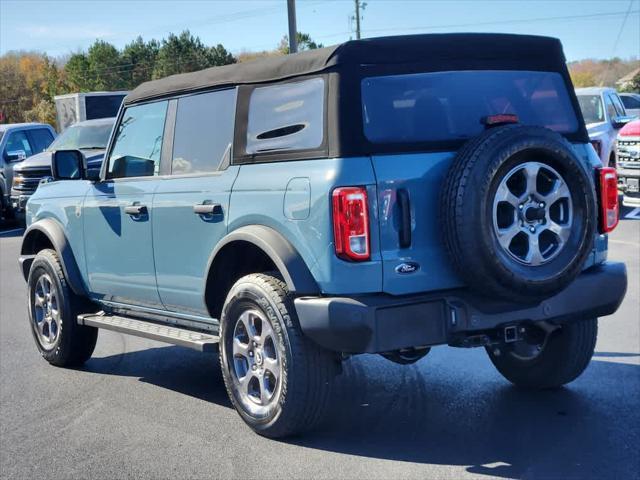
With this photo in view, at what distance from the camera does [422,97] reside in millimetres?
4730

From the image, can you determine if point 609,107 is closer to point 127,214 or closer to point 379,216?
point 127,214

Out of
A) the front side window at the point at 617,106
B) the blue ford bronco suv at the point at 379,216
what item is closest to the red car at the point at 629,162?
the front side window at the point at 617,106

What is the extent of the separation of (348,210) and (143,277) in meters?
2.16

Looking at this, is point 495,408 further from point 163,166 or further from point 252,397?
point 163,166

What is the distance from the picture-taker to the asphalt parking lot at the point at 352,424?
4496 millimetres

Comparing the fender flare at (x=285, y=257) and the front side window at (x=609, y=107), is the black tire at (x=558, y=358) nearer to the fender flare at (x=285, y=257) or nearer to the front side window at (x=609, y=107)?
the fender flare at (x=285, y=257)

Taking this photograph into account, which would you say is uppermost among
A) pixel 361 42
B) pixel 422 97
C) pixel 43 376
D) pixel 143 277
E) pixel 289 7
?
pixel 289 7

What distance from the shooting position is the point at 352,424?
5.20 meters

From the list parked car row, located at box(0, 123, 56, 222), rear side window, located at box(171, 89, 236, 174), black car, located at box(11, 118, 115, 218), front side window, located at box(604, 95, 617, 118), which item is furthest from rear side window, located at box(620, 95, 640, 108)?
rear side window, located at box(171, 89, 236, 174)

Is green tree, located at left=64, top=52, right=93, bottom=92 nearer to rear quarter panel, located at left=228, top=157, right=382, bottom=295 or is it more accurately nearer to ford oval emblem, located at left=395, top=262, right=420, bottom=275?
rear quarter panel, located at left=228, top=157, right=382, bottom=295

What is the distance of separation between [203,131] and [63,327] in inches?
83.9

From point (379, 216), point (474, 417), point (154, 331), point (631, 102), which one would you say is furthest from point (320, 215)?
point (631, 102)

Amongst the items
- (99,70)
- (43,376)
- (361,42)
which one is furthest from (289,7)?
(99,70)

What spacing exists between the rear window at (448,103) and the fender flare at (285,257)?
71 cm
